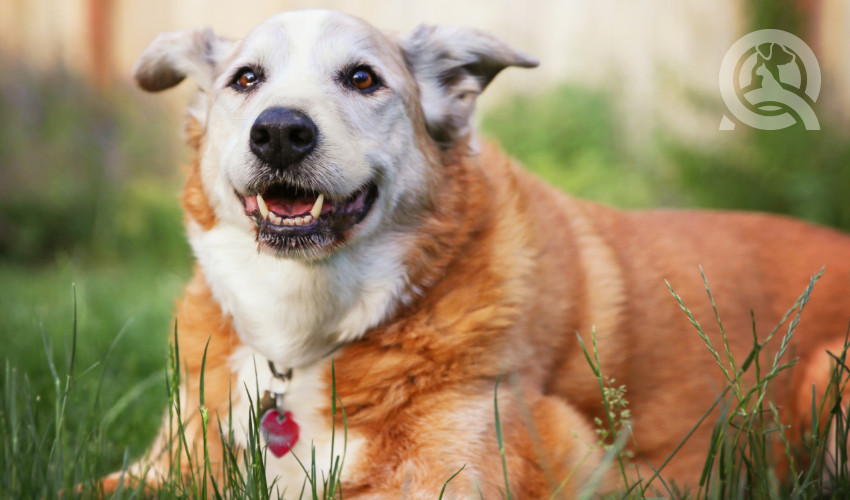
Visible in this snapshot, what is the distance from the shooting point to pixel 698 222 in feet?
9.64

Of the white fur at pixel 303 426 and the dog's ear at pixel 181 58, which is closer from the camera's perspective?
the white fur at pixel 303 426

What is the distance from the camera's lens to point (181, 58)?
9.05 ft

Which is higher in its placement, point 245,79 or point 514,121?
point 245,79

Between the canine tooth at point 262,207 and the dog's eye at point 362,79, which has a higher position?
the dog's eye at point 362,79

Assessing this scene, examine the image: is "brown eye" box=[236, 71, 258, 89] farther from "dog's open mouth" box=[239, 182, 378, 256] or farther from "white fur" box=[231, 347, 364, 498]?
"white fur" box=[231, 347, 364, 498]

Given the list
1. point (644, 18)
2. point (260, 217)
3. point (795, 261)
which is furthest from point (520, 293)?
point (644, 18)

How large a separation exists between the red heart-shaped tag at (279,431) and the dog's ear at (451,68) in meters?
1.03

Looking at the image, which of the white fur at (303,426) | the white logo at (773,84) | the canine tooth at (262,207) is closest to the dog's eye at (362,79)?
the canine tooth at (262,207)

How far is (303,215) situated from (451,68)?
32.1 inches

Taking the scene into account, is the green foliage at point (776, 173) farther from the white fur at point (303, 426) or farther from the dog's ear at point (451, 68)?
the white fur at point (303, 426)

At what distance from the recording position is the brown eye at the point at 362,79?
2.45 metres

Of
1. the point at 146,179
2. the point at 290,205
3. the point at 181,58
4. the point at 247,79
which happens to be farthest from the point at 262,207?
the point at 146,179

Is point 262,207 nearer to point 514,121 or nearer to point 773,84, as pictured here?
point 773,84

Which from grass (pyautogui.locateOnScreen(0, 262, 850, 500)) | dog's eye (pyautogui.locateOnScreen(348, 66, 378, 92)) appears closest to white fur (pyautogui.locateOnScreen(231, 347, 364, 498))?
grass (pyautogui.locateOnScreen(0, 262, 850, 500))
